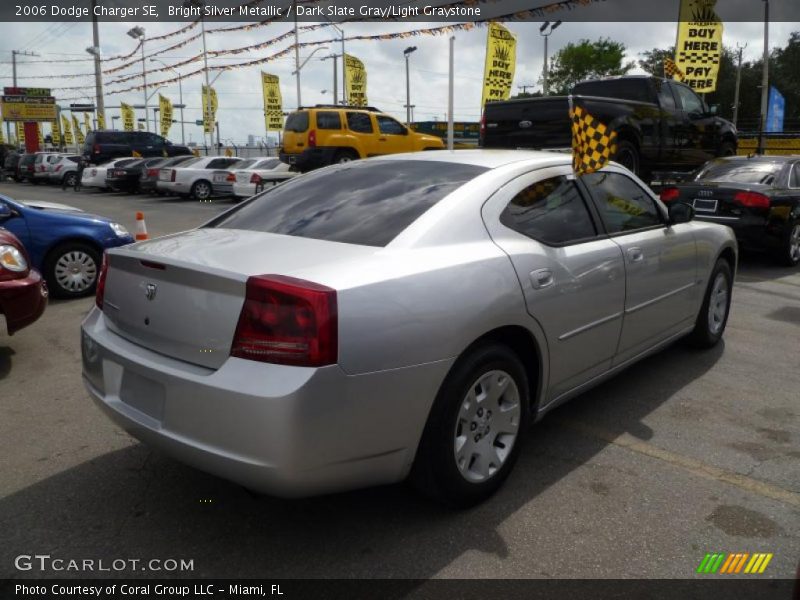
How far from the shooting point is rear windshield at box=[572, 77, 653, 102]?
11.3m

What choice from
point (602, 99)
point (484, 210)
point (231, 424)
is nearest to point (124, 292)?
point (231, 424)

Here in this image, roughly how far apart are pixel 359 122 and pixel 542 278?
1554cm

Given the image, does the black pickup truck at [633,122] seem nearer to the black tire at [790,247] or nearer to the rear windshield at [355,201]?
the black tire at [790,247]

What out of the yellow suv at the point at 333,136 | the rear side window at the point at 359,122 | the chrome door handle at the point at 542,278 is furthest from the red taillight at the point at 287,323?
the rear side window at the point at 359,122

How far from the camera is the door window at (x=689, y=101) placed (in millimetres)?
12117

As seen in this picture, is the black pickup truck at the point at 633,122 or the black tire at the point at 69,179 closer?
the black pickup truck at the point at 633,122

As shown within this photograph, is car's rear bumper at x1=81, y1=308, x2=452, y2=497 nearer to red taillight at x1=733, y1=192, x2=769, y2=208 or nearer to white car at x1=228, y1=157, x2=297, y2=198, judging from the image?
red taillight at x1=733, y1=192, x2=769, y2=208

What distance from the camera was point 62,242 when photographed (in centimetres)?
736

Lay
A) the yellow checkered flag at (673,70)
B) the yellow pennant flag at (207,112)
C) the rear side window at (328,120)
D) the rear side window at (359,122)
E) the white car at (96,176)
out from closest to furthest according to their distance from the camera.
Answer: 1. the rear side window at (328,120)
2. the rear side window at (359,122)
3. the yellow checkered flag at (673,70)
4. the white car at (96,176)
5. the yellow pennant flag at (207,112)

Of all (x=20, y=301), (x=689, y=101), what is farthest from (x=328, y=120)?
(x=20, y=301)

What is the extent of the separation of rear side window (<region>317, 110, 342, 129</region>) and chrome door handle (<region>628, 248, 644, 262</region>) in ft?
Result: 47.8

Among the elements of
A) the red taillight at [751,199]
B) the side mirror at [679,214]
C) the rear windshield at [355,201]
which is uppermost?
the rear windshield at [355,201]

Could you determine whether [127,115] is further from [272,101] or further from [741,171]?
[741,171]

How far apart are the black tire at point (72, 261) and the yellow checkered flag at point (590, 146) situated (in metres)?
5.79
